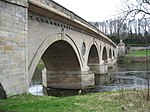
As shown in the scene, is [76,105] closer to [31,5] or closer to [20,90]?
[20,90]

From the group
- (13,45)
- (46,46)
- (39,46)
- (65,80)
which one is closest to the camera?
(13,45)

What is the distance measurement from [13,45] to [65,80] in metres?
15.4

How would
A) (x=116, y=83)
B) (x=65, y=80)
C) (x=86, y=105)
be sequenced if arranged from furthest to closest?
(x=116, y=83)
(x=65, y=80)
(x=86, y=105)

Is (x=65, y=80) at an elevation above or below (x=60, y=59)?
below

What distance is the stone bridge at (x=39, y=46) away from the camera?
33.3 feet

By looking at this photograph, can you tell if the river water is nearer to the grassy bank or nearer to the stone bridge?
the stone bridge

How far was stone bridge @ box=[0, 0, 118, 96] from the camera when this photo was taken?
10.2m

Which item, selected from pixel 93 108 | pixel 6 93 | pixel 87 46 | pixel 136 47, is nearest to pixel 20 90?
pixel 6 93

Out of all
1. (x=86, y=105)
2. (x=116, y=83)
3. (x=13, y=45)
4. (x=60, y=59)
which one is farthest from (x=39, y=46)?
(x=116, y=83)

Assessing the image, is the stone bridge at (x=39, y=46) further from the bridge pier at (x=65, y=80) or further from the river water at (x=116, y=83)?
the river water at (x=116, y=83)

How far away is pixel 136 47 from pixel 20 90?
233ft

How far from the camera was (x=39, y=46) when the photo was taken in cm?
1500

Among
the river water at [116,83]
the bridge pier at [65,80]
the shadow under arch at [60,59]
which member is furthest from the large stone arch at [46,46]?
A: the river water at [116,83]

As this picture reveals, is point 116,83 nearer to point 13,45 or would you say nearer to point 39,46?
point 39,46
